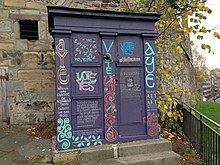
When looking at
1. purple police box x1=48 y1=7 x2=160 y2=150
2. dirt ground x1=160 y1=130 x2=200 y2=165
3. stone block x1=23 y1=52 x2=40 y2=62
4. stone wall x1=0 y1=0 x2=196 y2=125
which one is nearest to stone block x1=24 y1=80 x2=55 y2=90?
stone wall x1=0 y1=0 x2=196 y2=125

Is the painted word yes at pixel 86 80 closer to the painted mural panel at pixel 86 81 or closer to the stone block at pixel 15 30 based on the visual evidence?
the painted mural panel at pixel 86 81

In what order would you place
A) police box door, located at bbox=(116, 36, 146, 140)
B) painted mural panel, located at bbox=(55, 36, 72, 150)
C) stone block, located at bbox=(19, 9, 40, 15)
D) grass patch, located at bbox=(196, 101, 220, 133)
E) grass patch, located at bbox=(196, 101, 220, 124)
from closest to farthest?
painted mural panel, located at bbox=(55, 36, 72, 150)
police box door, located at bbox=(116, 36, 146, 140)
stone block, located at bbox=(19, 9, 40, 15)
grass patch, located at bbox=(196, 101, 220, 133)
grass patch, located at bbox=(196, 101, 220, 124)

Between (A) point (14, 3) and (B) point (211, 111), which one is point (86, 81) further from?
(B) point (211, 111)

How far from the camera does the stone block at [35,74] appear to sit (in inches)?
197

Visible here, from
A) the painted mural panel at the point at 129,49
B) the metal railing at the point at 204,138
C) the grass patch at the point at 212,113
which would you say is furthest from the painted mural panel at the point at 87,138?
the grass patch at the point at 212,113

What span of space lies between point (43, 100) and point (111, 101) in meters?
2.75

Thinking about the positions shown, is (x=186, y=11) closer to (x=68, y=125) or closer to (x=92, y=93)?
(x=92, y=93)

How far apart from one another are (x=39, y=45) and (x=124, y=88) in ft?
10.1

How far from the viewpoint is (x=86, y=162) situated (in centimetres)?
288

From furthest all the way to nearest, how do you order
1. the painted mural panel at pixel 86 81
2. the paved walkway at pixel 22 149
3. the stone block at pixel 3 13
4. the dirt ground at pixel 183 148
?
1. the stone block at pixel 3 13
2. the dirt ground at pixel 183 148
3. the paved walkway at pixel 22 149
4. the painted mural panel at pixel 86 81

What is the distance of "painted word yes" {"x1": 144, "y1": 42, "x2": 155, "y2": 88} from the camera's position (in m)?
3.24

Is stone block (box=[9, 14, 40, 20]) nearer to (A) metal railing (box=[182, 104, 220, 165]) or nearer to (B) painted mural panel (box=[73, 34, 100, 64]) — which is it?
(B) painted mural panel (box=[73, 34, 100, 64])

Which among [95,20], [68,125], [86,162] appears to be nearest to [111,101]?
[68,125]

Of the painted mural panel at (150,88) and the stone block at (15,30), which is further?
the stone block at (15,30)
